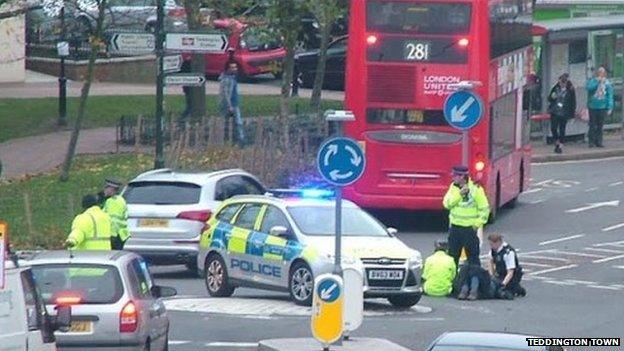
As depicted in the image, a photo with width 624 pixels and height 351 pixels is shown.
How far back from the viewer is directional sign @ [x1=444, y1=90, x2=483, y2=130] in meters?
26.5

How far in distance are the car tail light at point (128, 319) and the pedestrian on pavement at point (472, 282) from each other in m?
9.58

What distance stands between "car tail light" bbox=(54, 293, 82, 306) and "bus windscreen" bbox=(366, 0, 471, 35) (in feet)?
52.8

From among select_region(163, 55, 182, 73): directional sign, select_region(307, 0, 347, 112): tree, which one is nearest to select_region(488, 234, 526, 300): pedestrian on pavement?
select_region(163, 55, 182, 73): directional sign

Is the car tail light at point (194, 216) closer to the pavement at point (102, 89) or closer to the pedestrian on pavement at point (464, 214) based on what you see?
the pedestrian on pavement at point (464, 214)

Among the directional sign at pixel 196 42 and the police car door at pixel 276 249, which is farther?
the directional sign at pixel 196 42

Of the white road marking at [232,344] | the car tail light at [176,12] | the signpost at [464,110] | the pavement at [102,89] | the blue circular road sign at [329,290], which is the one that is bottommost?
the white road marking at [232,344]

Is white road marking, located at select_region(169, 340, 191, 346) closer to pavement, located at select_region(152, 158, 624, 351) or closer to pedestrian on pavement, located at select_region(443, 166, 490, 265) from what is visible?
pavement, located at select_region(152, 158, 624, 351)

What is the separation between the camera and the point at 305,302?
2472cm

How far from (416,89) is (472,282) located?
24.4ft

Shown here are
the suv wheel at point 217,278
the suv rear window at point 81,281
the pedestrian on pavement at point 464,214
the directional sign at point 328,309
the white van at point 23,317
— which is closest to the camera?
the white van at point 23,317

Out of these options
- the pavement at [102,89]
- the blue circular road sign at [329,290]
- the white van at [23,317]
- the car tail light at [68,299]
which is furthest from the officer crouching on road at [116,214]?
the pavement at [102,89]

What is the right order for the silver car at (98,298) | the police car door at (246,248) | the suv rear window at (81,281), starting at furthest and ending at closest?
1. the police car door at (246,248)
2. the suv rear window at (81,281)
3. the silver car at (98,298)

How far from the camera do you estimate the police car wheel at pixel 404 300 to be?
81.6ft

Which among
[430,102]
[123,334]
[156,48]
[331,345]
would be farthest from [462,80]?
[123,334]
